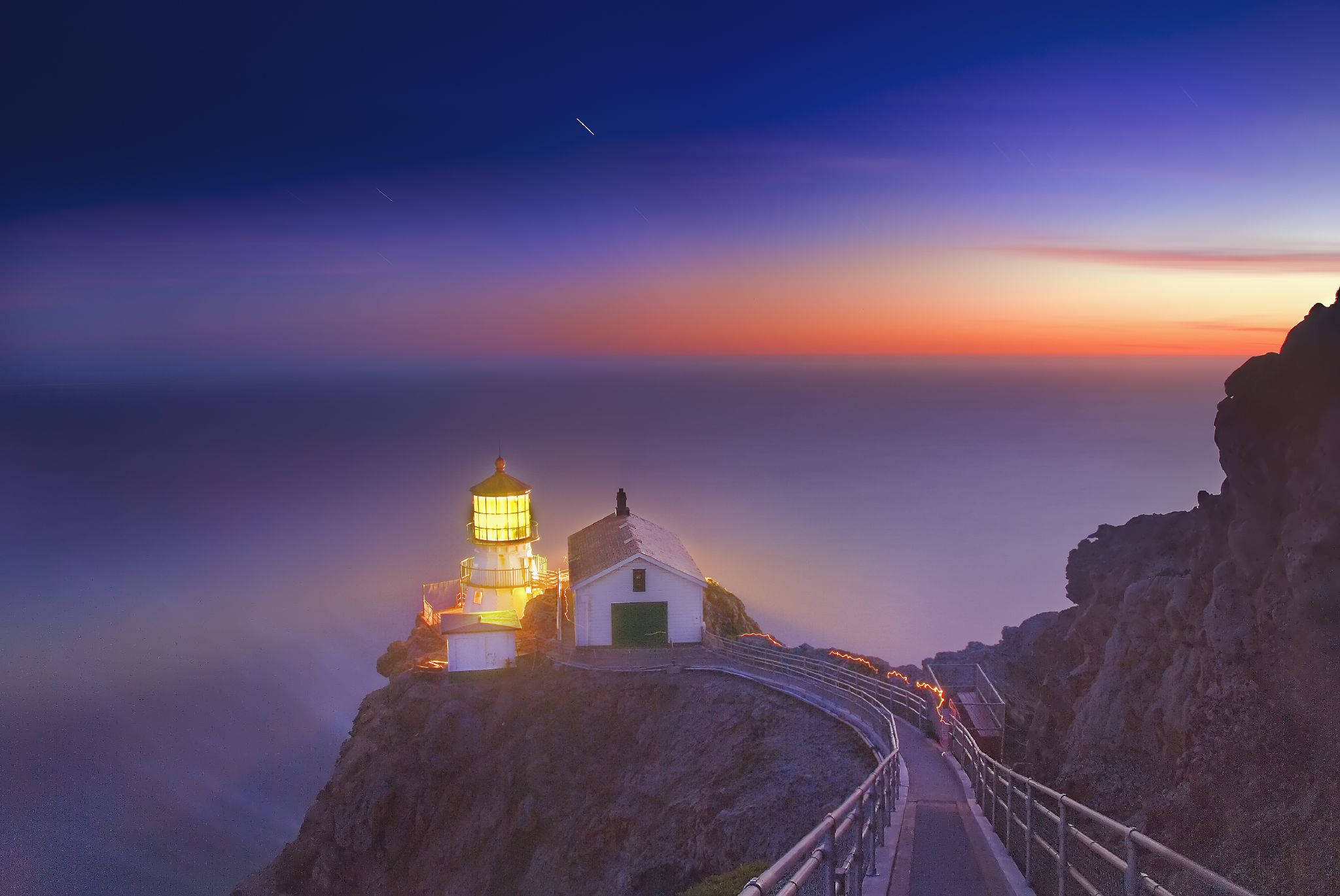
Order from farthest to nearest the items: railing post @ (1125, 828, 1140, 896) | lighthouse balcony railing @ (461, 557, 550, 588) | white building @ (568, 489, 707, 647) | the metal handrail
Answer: lighthouse balcony railing @ (461, 557, 550, 588) < white building @ (568, 489, 707, 647) < railing post @ (1125, 828, 1140, 896) < the metal handrail

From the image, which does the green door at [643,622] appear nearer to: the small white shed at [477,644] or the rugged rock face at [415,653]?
the small white shed at [477,644]

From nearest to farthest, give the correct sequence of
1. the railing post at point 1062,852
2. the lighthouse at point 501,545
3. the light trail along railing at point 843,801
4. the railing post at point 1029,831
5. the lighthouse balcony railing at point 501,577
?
the light trail along railing at point 843,801, the railing post at point 1062,852, the railing post at point 1029,831, the lighthouse at point 501,545, the lighthouse balcony railing at point 501,577

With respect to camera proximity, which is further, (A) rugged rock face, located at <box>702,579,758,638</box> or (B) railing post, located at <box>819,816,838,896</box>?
(A) rugged rock face, located at <box>702,579,758,638</box>

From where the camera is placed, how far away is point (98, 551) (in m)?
76.1

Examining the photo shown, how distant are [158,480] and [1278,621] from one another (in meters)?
122

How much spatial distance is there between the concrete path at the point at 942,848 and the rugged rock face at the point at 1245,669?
157 cm

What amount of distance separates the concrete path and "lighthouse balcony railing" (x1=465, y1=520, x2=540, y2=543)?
1641 cm

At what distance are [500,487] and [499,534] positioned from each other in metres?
1.49

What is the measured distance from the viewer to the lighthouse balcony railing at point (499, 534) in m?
29.2

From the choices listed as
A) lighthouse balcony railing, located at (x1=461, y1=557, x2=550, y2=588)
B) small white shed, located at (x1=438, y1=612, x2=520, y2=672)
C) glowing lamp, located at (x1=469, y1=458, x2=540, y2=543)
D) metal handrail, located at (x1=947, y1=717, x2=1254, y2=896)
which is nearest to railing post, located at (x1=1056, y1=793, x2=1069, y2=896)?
metal handrail, located at (x1=947, y1=717, x2=1254, y2=896)

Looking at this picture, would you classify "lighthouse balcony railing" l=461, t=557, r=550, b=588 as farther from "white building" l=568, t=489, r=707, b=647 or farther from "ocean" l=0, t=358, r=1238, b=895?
"ocean" l=0, t=358, r=1238, b=895

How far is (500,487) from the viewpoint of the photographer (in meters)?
29.0

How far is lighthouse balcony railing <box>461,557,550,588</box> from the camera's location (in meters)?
29.4

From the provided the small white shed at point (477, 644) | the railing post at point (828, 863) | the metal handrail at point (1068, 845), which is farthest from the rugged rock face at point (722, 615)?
the railing post at point (828, 863)
